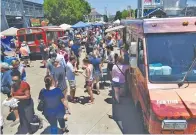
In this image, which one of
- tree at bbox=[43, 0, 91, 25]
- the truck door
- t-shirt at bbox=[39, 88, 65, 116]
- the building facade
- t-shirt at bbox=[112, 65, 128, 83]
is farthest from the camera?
tree at bbox=[43, 0, 91, 25]

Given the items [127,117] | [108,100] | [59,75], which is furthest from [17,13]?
[127,117]

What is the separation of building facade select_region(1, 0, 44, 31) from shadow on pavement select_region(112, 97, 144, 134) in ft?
85.0

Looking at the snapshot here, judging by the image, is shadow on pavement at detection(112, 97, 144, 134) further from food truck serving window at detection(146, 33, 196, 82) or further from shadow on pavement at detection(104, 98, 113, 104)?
food truck serving window at detection(146, 33, 196, 82)

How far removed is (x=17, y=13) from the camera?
37.2 metres

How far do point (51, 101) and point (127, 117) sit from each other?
106 inches

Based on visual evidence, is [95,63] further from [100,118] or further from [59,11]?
[59,11]

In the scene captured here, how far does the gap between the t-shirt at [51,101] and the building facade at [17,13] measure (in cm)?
2742

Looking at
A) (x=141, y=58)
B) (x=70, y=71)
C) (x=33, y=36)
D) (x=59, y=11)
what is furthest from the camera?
(x=59, y=11)

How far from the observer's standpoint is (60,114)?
5348mm

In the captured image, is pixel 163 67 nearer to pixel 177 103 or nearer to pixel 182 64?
pixel 182 64

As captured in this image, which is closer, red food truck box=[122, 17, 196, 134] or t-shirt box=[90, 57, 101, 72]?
red food truck box=[122, 17, 196, 134]

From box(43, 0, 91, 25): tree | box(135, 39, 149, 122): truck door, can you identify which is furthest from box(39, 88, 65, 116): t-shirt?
box(43, 0, 91, 25): tree

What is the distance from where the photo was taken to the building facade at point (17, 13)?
31469 millimetres

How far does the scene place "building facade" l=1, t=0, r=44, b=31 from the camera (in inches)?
1239
